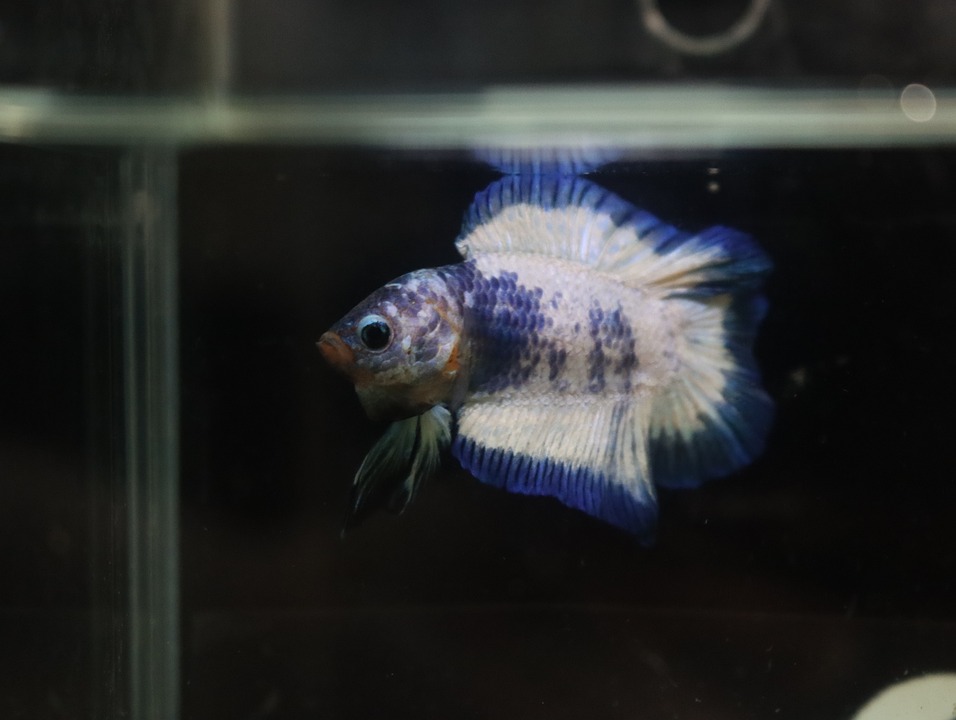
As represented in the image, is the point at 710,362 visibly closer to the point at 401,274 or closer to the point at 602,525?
the point at 602,525

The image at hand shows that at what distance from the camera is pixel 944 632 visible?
1458mm

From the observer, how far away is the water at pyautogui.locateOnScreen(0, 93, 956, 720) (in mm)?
1406

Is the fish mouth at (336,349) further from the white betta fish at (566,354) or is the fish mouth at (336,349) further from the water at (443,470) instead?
the water at (443,470)

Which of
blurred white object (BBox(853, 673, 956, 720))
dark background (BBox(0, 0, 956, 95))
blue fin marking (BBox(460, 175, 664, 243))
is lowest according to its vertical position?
blurred white object (BBox(853, 673, 956, 720))

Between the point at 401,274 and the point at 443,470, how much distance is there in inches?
15.4

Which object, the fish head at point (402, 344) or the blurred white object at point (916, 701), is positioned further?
the blurred white object at point (916, 701)

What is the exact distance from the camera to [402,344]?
1100mm

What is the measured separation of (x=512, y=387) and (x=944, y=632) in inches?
40.8

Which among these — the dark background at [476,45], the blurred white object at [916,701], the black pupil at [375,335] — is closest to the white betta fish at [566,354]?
the black pupil at [375,335]

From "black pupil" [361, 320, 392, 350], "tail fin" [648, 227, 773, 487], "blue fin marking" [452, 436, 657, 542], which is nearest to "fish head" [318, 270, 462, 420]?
"black pupil" [361, 320, 392, 350]

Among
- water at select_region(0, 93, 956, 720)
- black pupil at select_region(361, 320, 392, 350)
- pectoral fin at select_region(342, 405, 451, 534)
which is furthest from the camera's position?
water at select_region(0, 93, 956, 720)

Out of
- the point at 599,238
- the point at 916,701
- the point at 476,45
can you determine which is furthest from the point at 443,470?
the point at 916,701

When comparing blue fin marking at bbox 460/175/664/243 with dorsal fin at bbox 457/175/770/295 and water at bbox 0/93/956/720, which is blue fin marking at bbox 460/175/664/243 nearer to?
dorsal fin at bbox 457/175/770/295

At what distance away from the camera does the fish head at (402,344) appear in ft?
3.58
